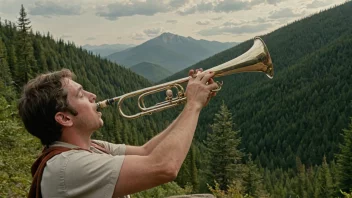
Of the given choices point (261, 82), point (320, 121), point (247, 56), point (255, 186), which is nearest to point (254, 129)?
point (320, 121)

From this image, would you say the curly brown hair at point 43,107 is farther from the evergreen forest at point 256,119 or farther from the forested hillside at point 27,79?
the evergreen forest at point 256,119

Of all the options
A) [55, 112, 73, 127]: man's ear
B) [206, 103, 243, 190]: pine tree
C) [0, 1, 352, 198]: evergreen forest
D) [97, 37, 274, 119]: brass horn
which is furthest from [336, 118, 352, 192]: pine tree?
[55, 112, 73, 127]: man's ear

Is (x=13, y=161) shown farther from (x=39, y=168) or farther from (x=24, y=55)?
(x=24, y=55)

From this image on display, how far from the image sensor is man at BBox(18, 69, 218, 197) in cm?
231

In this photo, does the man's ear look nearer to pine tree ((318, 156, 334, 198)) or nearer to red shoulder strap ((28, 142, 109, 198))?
red shoulder strap ((28, 142, 109, 198))

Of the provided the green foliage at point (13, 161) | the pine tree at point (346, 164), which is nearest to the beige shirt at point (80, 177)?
the green foliage at point (13, 161)

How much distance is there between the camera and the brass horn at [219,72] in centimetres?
365

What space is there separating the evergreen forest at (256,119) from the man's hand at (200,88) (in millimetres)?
11249

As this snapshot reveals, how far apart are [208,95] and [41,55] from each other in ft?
270

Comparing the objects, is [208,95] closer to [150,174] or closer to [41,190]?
[150,174]

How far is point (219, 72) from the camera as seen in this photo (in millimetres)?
3457

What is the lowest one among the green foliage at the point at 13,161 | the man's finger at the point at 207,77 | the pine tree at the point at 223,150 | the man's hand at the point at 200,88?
the pine tree at the point at 223,150

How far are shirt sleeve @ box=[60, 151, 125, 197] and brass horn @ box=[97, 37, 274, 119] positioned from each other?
3.04ft

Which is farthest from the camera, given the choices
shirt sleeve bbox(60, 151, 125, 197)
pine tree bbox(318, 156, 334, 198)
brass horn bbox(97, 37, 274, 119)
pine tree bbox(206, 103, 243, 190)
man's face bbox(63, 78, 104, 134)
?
pine tree bbox(318, 156, 334, 198)
